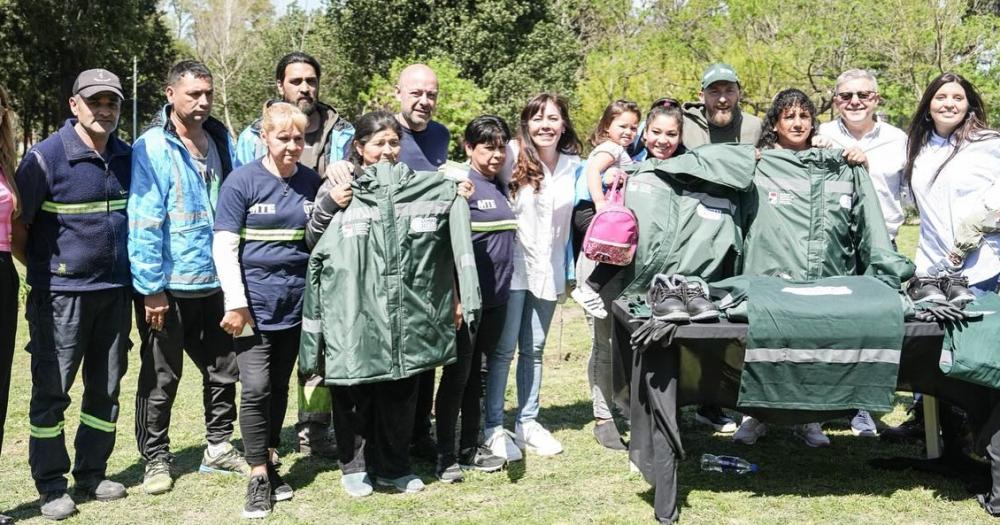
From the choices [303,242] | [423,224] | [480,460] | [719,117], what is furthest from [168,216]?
[719,117]

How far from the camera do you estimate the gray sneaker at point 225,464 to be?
4906 millimetres

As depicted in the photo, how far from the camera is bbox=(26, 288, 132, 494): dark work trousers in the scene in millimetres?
4219

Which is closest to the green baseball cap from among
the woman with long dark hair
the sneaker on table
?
the sneaker on table

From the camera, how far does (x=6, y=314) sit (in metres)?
4.02

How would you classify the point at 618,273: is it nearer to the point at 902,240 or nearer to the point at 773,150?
the point at 773,150

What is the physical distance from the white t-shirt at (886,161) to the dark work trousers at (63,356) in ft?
13.0

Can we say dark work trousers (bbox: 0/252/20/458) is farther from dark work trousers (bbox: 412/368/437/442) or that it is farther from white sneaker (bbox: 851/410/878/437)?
white sneaker (bbox: 851/410/878/437)

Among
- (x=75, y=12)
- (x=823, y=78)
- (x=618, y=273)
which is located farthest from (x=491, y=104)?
(x=618, y=273)

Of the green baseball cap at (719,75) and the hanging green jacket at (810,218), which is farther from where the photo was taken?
the green baseball cap at (719,75)

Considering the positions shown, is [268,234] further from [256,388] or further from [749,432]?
[749,432]

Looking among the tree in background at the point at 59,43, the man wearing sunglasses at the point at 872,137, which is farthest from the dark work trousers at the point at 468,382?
the tree in background at the point at 59,43

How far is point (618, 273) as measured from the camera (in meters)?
4.93

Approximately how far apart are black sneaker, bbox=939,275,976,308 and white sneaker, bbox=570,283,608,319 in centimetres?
169

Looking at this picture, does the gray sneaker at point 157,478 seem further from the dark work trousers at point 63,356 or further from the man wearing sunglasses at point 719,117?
the man wearing sunglasses at point 719,117
